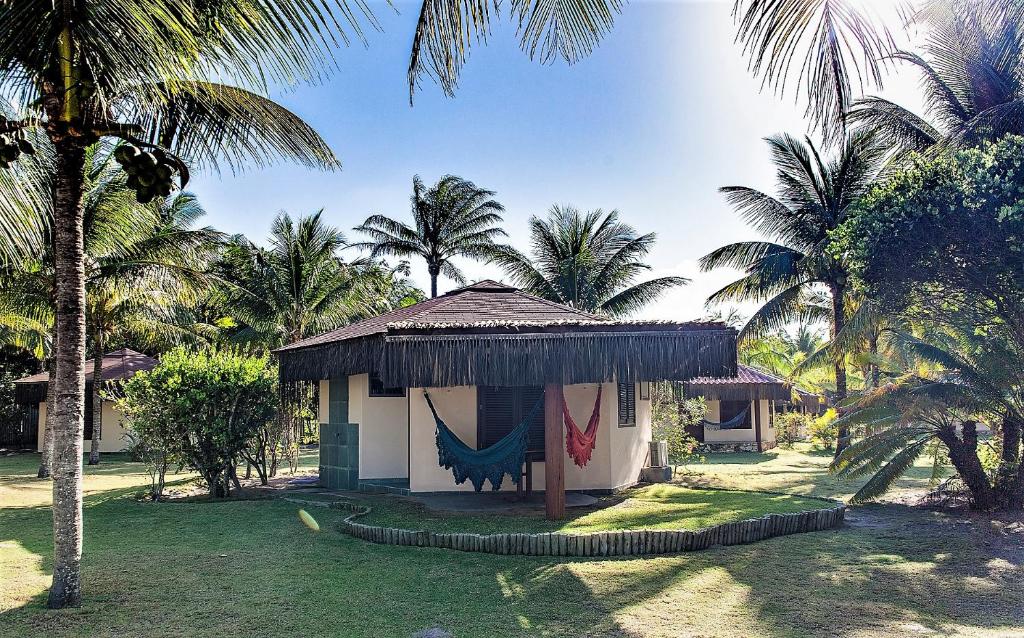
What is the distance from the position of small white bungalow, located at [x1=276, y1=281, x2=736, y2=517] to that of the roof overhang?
11 millimetres

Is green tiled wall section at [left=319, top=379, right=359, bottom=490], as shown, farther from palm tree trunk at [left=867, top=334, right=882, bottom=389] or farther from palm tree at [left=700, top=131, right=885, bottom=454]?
palm tree at [left=700, top=131, right=885, bottom=454]

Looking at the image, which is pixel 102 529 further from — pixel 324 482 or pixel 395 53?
pixel 395 53

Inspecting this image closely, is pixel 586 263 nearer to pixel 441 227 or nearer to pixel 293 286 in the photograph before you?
pixel 441 227

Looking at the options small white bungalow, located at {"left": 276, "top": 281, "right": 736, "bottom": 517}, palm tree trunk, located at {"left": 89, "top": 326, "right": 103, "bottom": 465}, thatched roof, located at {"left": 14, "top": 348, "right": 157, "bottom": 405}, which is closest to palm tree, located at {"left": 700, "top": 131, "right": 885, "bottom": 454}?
small white bungalow, located at {"left": 276, "top": 281, "right": 736, "bottom": 517}

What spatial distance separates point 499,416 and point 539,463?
0.95 metres

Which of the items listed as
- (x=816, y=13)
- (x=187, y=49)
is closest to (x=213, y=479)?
(x=187, y=49)

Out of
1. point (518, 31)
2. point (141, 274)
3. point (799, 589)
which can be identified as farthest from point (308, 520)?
point (141, 274)

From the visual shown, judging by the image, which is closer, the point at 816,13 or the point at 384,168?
the point at 816,13

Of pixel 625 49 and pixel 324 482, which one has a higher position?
pixel 625 49

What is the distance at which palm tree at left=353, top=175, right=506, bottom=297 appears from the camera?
26.8 m

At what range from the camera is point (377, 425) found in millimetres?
11781

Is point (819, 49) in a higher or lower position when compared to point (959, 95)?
lower

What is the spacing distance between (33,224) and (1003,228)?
8955mm

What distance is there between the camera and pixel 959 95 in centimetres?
1341
